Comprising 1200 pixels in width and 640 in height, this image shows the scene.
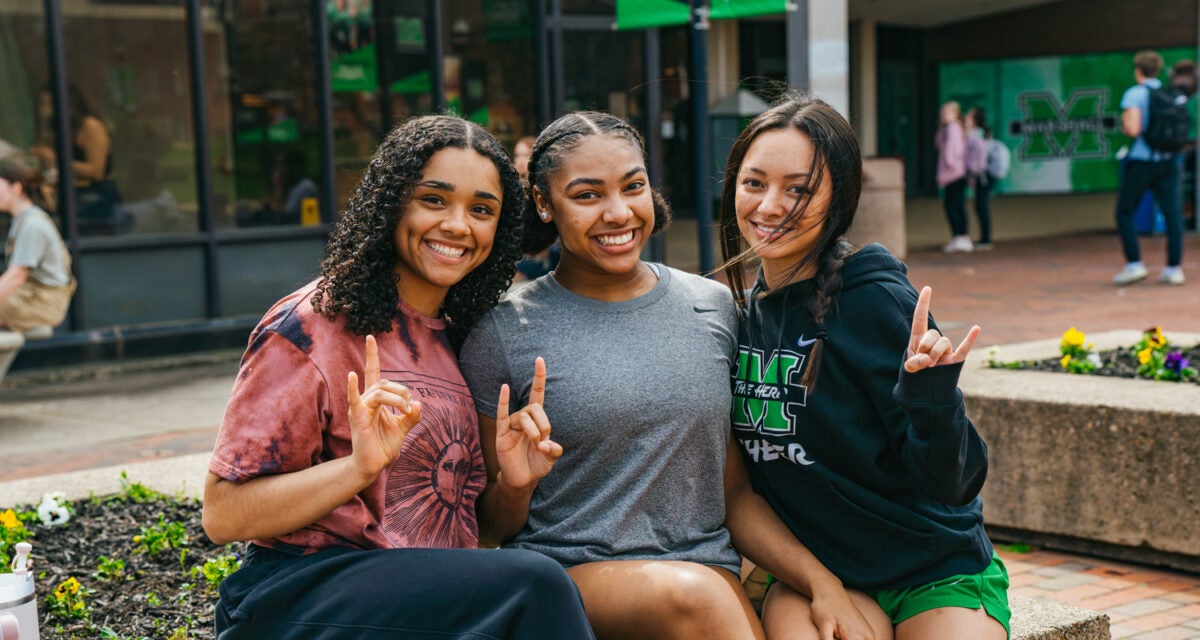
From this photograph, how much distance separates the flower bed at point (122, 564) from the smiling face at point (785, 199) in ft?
5.38

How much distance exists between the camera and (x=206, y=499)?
2.44 metres

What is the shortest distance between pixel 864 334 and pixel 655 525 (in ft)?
1.86

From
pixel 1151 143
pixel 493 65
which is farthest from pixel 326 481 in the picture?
pixel 1151 143

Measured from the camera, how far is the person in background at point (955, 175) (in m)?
18.2

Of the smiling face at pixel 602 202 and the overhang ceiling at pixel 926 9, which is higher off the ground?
the overhang ceiling at pixel 926 9

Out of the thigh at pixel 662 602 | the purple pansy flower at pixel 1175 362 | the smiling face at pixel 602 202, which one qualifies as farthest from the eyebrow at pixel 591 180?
the purple pansy flower at pixel 1175 362

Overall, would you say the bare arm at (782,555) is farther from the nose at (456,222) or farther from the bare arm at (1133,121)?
the bare arm at (1133,121)

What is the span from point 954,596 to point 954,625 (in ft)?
0.23

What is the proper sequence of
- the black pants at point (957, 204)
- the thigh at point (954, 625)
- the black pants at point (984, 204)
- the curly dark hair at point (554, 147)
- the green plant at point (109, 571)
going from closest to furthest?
the thigh at point (954, 625) < the curly dark hair at point (554, 147) < the green plant at point (109, 571) < the black pants at point (957, 204) < the black pants at point (984, 204)

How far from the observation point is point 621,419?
A: 8.96ft

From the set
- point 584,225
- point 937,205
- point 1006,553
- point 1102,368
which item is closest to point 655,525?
point 584,225

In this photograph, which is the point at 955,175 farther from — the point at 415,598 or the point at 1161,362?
the point at 415,598

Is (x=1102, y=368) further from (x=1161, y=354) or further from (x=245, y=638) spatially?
(x=245, y=638)

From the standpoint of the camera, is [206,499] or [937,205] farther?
[937,205]
